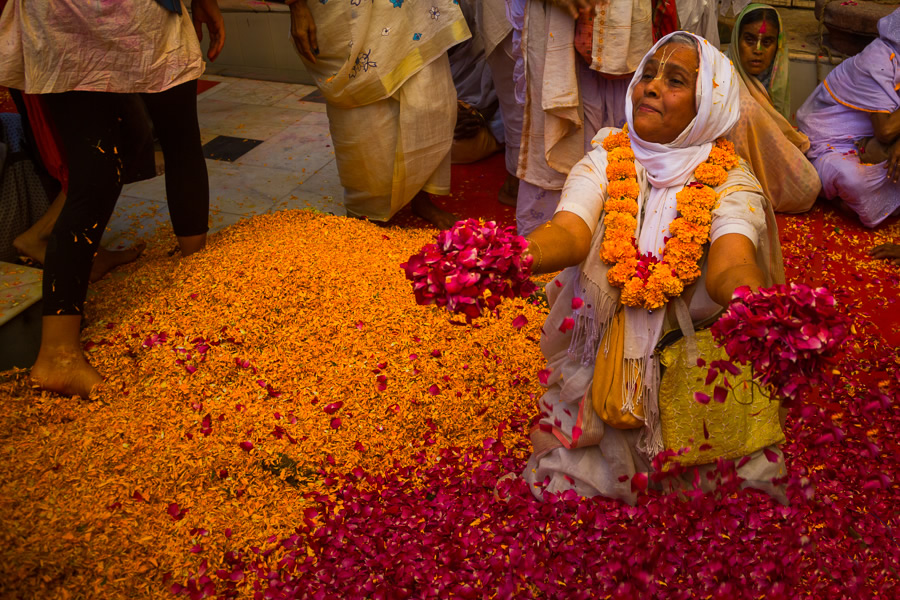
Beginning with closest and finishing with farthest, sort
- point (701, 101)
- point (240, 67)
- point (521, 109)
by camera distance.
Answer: point (701, 101) < point (521, 109) < point (240, 67)

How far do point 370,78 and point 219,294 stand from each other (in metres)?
1.36

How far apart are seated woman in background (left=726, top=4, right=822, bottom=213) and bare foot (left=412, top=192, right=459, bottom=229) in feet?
6.11

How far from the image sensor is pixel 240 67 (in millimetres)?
7137

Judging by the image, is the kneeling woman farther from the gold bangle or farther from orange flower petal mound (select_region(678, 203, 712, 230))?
the gold bangle

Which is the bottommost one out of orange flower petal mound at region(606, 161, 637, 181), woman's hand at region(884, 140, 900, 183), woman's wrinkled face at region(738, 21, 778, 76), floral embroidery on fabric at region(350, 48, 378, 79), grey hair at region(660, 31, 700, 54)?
woman's hand at region(884, 140, 900, 183)

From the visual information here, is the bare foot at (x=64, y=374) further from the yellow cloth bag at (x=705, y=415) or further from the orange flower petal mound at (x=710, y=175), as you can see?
the orange flower petal mound at (x=710, y=175)

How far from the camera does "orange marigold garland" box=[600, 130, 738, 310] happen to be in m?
2.05

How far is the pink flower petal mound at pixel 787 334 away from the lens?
4.93ft

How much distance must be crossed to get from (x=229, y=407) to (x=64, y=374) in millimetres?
611

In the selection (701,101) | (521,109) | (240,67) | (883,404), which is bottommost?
(240,67)

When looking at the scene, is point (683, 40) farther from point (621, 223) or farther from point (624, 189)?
point (621, 223)

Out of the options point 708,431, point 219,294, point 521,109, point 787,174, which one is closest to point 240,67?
point 521,109

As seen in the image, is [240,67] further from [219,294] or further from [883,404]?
[883,404]

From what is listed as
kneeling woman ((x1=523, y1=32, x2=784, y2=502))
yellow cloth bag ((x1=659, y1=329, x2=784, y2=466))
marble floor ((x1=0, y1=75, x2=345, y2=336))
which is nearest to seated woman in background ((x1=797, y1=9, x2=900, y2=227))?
kneeling woman ((x1=523, y1=32, x2=784, y2=502))
